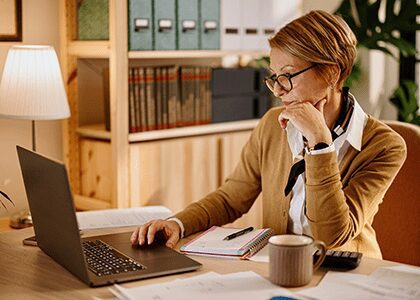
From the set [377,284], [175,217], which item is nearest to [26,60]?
[175,217]

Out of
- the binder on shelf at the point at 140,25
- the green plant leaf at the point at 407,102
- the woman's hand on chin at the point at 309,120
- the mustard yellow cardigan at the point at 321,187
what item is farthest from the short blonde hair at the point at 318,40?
the green plant leaf at the point at 407,102

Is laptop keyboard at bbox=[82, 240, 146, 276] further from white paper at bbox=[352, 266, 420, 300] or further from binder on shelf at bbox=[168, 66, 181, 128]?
binder on shelf at bbox=[168, 66, 181, 128]

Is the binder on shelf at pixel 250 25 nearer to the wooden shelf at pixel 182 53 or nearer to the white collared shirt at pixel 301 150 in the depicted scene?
the wooden shelf at pixel 182 53

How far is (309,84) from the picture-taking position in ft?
6.62

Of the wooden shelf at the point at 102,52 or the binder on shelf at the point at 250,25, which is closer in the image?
the wooden shelf at the point at 102,52

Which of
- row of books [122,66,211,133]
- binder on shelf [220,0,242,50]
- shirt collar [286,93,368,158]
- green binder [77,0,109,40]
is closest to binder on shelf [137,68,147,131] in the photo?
row of books [122,66,211,133]

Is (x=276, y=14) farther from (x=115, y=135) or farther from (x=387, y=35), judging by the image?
(x=115, y=135)

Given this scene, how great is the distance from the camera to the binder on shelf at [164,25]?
310 cm

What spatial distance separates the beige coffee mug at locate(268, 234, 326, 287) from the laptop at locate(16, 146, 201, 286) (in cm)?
22

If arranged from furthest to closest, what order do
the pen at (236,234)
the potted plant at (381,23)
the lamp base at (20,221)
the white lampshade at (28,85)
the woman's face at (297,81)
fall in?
the potted plant at (381,23)
the lamp base at (20,221)
the white lampshade at (28,85)
the woman's face at (297,81)
the pen at (236,234)

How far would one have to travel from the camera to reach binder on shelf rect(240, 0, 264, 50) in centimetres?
350

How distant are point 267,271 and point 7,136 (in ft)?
5.66

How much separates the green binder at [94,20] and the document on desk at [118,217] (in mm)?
1017

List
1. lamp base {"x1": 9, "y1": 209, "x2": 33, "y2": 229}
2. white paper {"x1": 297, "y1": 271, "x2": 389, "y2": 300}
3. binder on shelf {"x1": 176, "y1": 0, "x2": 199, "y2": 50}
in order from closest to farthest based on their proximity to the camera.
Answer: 1. white paper {"x1": 297, "y1": 271, "x2": 389, "y2": 300}
2. lamp base {"x1": 9, "y1": 209, "x2": 33, "y2": 229}
3. binder on shelf {"x1": 176, "y1": 0, "x2": 199, "y2": 50}
